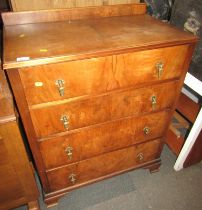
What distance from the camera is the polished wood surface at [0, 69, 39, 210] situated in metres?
0.88

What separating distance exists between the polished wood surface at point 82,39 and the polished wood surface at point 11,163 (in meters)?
0.19

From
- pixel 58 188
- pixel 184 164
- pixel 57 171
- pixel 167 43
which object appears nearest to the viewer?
pixel 167 43

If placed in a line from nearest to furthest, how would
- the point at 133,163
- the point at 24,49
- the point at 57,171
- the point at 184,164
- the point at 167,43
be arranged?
the point at 24,49 < the point at 167,43 < the point at 57,171 < the point at 133,163 < the point at 184,164

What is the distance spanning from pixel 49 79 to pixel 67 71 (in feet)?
0.27

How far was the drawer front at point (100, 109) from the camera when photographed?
954mm

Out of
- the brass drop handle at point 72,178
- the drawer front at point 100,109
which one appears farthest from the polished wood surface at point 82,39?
the brass drop handle at point 72,178

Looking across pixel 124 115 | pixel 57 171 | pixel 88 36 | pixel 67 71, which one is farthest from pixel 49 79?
pixel 57 171

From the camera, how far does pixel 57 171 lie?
3.94 feet

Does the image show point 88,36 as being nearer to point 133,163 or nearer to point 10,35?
point 10,35

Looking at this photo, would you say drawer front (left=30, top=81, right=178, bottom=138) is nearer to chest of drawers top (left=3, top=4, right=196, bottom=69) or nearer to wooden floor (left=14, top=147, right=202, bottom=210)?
chest of drawers top (left=3, top=4, right=196, bottom=69)

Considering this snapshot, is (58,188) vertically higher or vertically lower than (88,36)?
lower

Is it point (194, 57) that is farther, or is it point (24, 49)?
point (194, 57)

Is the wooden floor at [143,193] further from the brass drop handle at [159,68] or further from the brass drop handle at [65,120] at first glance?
the brass drop handle at [159,68]

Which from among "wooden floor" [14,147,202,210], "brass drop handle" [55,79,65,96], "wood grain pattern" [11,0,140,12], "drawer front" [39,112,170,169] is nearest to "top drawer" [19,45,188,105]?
"brass drop handle" [55,79,65,96]
